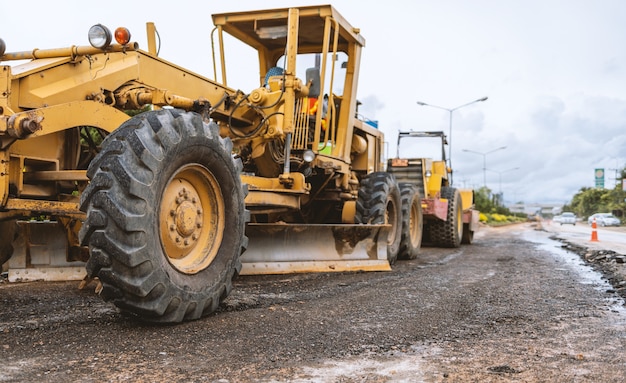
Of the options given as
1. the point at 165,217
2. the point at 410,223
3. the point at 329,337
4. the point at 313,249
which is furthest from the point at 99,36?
the point at 410,223

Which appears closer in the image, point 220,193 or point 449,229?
point 220,193

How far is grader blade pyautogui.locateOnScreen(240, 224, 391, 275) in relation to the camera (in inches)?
301

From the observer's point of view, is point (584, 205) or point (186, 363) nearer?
point (186, 363)

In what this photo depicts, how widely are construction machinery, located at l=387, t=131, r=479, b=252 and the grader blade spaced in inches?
208

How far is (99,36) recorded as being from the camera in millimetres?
4840

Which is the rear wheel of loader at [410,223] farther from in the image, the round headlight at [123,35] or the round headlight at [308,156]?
the round headlight at [123,35]

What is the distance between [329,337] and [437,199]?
10187mm

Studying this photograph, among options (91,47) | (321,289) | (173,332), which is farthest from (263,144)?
(173,332)

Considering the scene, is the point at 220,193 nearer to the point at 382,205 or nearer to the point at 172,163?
the point at 172,163

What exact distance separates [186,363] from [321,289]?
3.22 m

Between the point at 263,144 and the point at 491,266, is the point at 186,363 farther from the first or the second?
the point at 491,266

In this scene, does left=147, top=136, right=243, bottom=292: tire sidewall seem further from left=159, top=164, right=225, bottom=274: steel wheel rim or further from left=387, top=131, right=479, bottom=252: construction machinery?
left=387, top=131, right=479, bottom=252: construction machinery

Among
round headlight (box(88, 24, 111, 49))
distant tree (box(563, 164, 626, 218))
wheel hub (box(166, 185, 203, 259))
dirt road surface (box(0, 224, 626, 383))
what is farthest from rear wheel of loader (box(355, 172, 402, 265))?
distant tree (box(563, 164, 626, 218))

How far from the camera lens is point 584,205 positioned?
389ft
